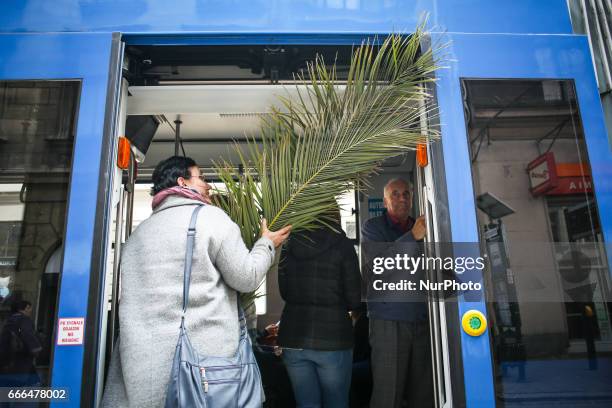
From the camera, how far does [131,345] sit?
1.93 meters

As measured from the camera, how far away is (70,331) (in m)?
2.07

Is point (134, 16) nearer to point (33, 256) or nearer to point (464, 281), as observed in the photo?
point (33, 256)

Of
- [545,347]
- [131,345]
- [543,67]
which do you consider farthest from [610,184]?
[131,345]

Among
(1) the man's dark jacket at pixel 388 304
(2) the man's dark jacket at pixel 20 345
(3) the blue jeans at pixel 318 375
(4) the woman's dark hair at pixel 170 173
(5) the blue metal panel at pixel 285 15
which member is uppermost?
(5) the blue metal panel at pixel 285 15

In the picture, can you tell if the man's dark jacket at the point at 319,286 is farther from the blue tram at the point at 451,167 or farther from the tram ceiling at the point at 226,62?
the tram ceiling at the point at 226,62

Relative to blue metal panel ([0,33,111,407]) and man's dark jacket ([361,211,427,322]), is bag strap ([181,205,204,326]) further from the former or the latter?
man's dark jacket ([361,211,427,322])

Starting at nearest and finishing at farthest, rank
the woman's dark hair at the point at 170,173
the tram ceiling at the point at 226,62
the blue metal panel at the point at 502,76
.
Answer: the blue metal panel at the point at 502,76 < the woman's dark hair at the point at 170,173 < the tram ceiling at the point at 226,62

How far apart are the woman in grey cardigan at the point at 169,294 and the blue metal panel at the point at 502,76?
959mm

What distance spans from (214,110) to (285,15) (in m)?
0.97

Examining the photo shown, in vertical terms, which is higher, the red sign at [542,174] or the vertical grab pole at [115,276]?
the red sign at [542,174]

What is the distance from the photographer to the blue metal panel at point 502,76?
7.22 ft

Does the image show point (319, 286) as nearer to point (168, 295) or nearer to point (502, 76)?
point (168, 295)

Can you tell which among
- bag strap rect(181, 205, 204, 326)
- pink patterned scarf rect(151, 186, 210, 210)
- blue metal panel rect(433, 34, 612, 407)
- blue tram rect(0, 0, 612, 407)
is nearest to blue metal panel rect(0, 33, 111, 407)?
blue tram rect(0, 0, 612, 407)

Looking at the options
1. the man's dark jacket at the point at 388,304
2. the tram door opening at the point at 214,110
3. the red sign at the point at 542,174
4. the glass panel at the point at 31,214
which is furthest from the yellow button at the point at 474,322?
the glass panel at the point at 31,214
